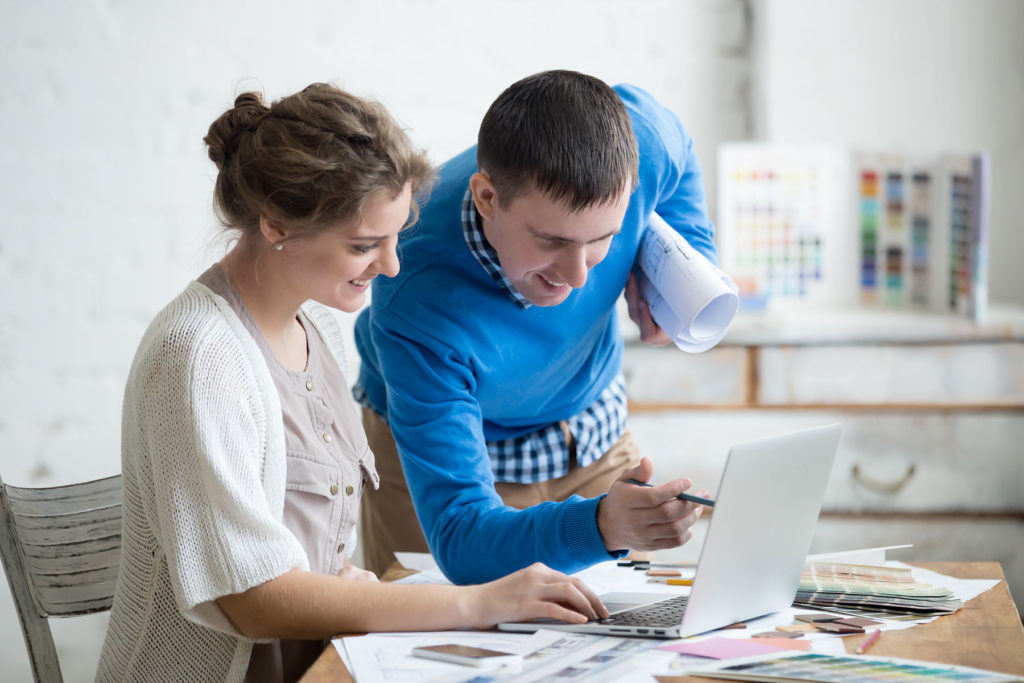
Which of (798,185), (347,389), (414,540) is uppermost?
(798,185)

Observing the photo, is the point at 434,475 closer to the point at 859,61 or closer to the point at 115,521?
the point at 115,521

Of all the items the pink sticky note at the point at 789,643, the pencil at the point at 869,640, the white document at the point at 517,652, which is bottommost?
the pencil at the point at 869,640

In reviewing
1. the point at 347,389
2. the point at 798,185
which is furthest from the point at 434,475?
the point at 798,185

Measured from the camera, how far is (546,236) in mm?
1077

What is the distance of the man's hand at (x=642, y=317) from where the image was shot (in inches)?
52.3

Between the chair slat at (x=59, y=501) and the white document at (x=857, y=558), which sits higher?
the chair slat at (x=59, y=501)

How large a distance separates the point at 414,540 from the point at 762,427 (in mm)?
845

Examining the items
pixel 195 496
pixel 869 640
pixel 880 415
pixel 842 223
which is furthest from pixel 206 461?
pixel 842 223

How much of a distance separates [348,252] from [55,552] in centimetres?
50

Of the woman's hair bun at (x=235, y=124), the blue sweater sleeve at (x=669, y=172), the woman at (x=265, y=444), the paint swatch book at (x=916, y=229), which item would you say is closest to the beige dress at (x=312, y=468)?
the woman at (x=265, y=444)

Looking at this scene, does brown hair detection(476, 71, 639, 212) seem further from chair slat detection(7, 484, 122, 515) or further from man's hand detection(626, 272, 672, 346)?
chair slat detection(7, 484, 122, 515)

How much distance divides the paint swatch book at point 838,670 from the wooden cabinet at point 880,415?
1.20 metres

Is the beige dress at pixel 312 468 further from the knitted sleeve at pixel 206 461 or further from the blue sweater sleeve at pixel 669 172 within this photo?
the blue sweater sleeve at pixel 669 172

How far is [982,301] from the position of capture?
6.89 feet
